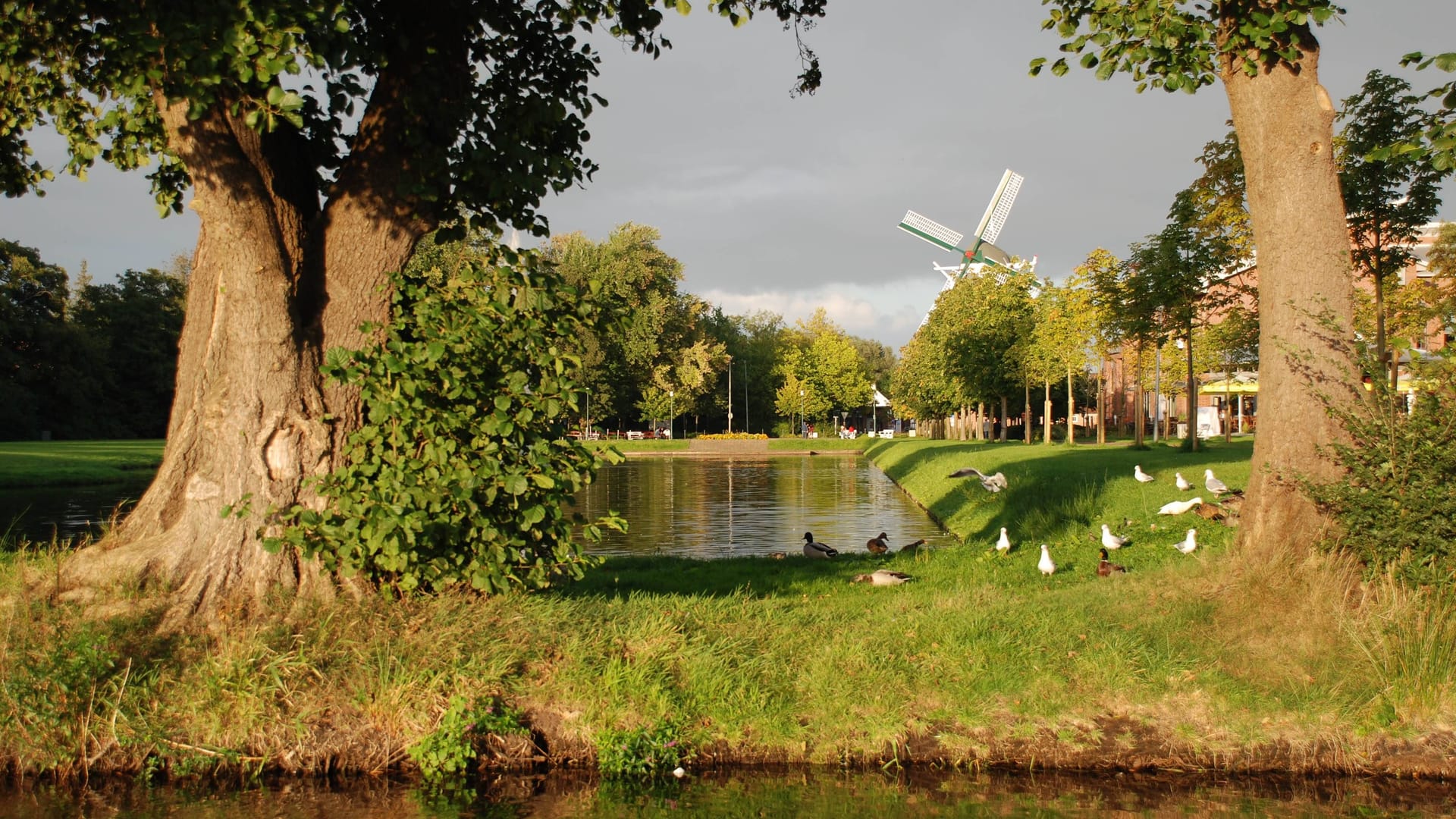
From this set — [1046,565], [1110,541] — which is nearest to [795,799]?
[1046,565]

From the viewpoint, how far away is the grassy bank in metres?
6.32

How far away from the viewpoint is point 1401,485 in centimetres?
746

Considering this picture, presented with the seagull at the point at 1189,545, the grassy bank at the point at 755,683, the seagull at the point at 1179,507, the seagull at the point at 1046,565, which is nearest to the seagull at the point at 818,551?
the seagull at the point at 1046,565

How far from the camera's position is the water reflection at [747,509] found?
18.6m

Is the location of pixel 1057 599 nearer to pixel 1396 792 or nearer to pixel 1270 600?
pixel 1270 600

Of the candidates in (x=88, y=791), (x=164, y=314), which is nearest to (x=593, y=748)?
(x=88, y=791)

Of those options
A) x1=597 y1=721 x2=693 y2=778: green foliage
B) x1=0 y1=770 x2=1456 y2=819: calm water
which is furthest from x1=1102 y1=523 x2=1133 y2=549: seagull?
x1=597 y1=721 x2=693 y2=778: green foliage

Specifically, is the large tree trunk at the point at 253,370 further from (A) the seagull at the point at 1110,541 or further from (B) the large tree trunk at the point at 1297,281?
(A) the seagull at the point at 1110,541

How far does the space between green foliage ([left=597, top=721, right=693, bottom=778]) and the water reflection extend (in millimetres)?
5304

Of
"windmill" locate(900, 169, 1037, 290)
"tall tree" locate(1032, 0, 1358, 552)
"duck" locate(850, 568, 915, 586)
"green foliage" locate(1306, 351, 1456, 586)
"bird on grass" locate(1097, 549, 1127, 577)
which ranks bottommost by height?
"duck" locate(850, 568, 915, 586)

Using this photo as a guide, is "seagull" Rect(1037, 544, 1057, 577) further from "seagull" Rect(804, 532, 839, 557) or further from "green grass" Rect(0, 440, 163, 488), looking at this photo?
"green grass" Rect(0, 440, 163, 488)

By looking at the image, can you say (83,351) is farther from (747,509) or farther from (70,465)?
(747,509)

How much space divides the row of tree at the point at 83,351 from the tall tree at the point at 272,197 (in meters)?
62.5

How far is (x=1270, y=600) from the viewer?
7516 millimetres
